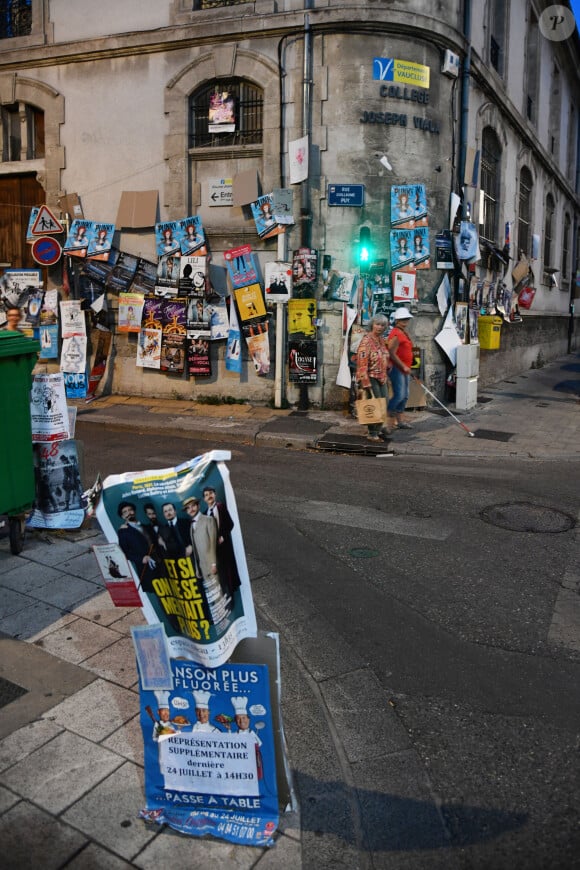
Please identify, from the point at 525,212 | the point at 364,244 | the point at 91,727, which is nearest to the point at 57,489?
the point at 91,727

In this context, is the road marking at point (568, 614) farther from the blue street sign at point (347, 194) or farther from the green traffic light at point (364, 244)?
the blue street sign at point (347, 194)

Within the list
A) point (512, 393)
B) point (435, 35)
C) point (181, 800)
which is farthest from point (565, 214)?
point (181, 800)

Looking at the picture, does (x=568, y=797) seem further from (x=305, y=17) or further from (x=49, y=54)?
(x=49, y=54)

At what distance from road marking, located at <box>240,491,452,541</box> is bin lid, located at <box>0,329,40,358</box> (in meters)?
2.82

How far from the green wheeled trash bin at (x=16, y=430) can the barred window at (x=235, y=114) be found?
9.07 m

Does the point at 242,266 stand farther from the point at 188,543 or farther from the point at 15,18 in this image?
the point at 188,543

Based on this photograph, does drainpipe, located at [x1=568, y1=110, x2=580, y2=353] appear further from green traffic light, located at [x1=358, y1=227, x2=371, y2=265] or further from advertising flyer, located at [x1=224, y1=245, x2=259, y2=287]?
advertising flyer, located at [x1=224, y1=245, x2=259, y2=287]

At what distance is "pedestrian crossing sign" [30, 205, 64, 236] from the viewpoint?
1445 cm

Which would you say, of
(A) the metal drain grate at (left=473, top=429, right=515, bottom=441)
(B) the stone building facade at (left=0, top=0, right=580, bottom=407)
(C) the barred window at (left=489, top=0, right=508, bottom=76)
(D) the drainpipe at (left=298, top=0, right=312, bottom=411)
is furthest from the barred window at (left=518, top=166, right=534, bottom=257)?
(A) the metal drain grate at (left=473, top=429, right=515, bottom=441)

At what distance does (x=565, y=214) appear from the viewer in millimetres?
28938

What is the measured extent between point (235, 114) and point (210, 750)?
12728mm

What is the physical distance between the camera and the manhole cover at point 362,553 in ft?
20.9

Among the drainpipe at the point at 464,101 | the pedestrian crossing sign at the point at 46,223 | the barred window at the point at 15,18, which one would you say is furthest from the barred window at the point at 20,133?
the drainpipe at the point at 464,101

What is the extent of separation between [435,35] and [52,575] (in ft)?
38.7
